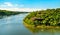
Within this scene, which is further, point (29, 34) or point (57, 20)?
point (57, 20)

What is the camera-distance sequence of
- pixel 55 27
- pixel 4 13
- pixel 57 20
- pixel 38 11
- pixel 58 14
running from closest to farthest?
pixel 55 27 < pixel 57 20 < pixel 58 14 < pixel 38 11 < pixel 4 13

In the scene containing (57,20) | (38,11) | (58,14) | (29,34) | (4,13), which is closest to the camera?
(29,34)

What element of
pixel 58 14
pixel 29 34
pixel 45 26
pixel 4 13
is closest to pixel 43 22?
pixel 45 26

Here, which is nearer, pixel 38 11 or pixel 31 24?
pixel 31 24

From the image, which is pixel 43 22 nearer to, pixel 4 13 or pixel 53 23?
pixel 53 23

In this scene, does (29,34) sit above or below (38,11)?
below

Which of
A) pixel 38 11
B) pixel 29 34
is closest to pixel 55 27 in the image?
pixel 29 34

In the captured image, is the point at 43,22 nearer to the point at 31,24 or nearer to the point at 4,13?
the point at 31,24

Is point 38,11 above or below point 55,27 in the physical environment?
above

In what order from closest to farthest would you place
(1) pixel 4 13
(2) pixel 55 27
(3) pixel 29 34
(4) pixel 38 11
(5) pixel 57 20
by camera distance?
(3) pixel 29 34
(2) pixel 55 27
(5) pixel 57 20
(4) pixel 38 11
(1) pixel 4 13
